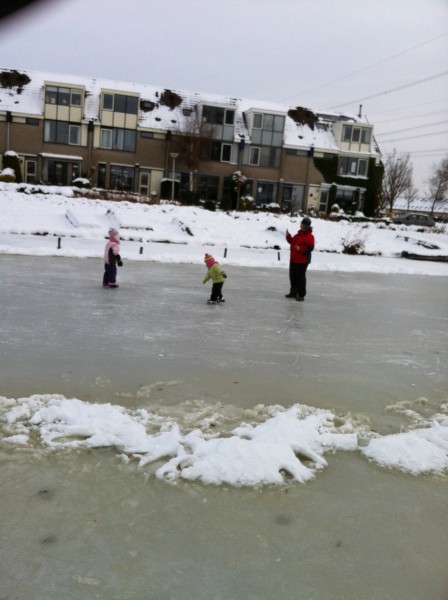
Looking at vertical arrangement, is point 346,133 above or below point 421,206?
above

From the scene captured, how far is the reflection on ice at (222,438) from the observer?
3.42m

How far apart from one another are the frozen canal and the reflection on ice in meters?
0.10

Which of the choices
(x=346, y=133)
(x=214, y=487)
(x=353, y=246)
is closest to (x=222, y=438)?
(x=214, y=487)

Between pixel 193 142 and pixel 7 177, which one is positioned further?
pixel 193 142

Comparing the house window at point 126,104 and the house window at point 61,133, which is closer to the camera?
the house window at point 61,133

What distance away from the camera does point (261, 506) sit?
9.91ft

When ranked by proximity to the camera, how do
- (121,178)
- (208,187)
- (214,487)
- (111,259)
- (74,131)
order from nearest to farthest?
(214,487) → (111,259) → (74,131) → (121,178) → (208,187)

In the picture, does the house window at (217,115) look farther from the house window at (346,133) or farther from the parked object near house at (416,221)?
the parked object near house at (416,221)

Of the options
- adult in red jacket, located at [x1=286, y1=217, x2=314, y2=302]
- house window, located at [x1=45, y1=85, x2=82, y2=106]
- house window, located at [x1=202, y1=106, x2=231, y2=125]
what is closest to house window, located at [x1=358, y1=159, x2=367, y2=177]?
house window, located at [x1=202, y1=106, x2=231, y2=125]

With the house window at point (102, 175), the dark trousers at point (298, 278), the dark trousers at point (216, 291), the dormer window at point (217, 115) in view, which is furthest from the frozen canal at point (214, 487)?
the dormer window at point (217, 115)

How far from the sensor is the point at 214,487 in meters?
3.20

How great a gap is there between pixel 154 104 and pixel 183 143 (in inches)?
176

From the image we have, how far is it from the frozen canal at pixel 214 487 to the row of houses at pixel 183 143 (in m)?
27.5

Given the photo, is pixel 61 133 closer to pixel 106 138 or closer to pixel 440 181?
pixel 106 138
